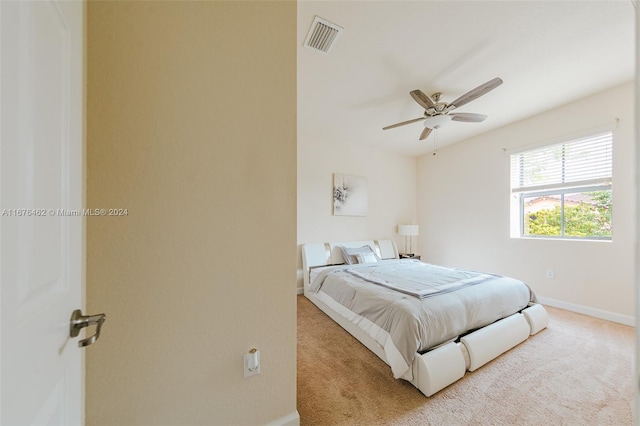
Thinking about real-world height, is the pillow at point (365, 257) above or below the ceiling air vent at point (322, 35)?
below

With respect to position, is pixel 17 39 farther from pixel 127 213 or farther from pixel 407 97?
pixel 407 97

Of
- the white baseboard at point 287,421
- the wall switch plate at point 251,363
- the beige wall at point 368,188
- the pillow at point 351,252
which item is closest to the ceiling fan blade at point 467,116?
the beige wall at point 368,188

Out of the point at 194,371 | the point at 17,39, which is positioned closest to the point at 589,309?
the point at 194,371

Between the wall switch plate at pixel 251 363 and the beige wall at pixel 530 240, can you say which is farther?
the beige wall at pixel 530 240

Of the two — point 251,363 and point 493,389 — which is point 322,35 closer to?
point 251,363

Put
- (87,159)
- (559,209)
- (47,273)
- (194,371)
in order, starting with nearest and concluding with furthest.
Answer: (47,273)
(87,159)
(194,371)
(559,209)

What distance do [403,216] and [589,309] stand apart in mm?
2815

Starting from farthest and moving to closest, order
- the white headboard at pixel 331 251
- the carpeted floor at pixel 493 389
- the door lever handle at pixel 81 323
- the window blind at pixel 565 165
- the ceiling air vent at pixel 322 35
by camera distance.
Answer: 1. the white headboard at pixel 331 251
2. the window blind at pixel 565 165
3. the ceiling air vent at pixel 322 35
4. the carpeted floor at pixel 493 389
5. the door lever handle at pixel 81 323

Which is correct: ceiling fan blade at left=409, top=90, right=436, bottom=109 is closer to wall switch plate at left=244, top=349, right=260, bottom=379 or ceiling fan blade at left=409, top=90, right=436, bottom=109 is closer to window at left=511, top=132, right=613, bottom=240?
window at left=511, top=132, right=613, bottom=240

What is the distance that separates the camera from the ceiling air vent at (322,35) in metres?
1.71

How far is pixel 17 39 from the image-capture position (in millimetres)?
394

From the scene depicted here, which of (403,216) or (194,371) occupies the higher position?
(403,216)

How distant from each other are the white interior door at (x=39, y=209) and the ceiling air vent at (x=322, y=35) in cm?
149

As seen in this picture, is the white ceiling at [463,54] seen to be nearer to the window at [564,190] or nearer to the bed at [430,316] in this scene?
the window at [564,190]
